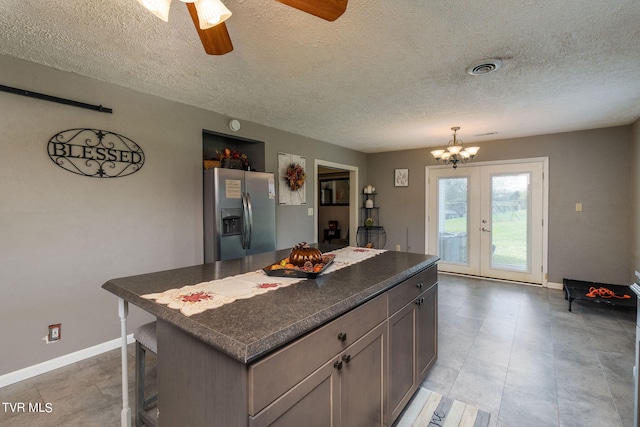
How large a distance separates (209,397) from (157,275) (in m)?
Answer: 0.91

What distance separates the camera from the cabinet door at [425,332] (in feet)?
6.38

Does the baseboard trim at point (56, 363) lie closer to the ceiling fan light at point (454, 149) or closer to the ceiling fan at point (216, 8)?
the ceiling fan at point (216, 8)

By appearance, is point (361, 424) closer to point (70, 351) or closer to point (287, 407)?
point (287, 407)

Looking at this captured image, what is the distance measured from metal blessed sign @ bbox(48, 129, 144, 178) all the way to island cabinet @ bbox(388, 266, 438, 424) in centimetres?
266

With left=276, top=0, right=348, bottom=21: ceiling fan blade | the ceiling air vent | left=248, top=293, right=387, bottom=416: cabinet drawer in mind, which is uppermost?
the ceiling air vent

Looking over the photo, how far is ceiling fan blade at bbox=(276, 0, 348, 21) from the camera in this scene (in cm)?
117

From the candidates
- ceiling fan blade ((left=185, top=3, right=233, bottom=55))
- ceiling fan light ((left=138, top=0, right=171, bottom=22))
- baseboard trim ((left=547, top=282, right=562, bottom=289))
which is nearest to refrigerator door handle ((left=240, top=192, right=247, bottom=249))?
ceiling fan blade ((left=185, top=3, right=233, bottom=55))

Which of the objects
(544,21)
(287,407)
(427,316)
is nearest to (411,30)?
(544,21)

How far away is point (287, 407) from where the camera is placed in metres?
0.97

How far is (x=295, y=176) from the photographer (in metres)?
4.35

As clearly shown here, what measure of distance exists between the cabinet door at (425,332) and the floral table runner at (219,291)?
68 centimetres

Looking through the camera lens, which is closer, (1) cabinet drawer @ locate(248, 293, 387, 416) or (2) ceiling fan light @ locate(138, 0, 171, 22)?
(1) cabinet drawer @ locate(248, 293, 387, 416)

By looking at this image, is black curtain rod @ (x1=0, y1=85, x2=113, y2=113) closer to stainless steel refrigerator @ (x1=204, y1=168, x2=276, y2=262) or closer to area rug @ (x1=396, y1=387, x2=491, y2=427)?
stainless steel refrigerator @ (x1=204, y1=168, x2=276, y2=262)

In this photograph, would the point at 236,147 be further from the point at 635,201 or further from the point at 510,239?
the point at 635,201
